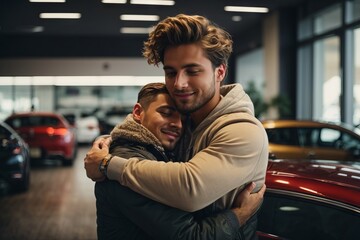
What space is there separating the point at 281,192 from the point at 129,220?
712 mm

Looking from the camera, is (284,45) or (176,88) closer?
(176,88)

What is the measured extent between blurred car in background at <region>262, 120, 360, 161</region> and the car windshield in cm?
573

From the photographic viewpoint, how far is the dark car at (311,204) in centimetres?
170

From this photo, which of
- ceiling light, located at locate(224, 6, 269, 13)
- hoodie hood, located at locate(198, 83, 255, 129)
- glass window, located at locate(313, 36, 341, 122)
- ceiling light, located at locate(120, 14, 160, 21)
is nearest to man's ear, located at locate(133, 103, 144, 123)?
hoodie hood, located at locate(198, 83, 255, 129)

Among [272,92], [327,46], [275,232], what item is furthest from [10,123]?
[275,232]

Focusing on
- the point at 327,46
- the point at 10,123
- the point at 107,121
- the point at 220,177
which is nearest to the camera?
the point at 220,177

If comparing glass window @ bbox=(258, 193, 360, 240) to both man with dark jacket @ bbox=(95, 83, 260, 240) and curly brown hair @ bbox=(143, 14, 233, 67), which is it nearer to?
man with dark jacket @ bbox=(95, 83, 260, 240)

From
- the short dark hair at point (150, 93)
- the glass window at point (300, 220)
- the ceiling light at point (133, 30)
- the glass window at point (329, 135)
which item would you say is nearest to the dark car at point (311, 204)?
the glass window at point (300, 220)

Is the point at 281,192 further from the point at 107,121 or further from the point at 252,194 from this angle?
the point at 107,121

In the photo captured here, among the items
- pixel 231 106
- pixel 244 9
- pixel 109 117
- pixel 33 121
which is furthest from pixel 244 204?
pixel 109 117

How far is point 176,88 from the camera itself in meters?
1.53

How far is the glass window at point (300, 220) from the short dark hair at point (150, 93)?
2.23ft

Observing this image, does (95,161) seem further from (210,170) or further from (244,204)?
(244,204)

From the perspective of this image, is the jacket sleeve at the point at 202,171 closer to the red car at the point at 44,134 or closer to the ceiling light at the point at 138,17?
the red car at the point at 44,134
